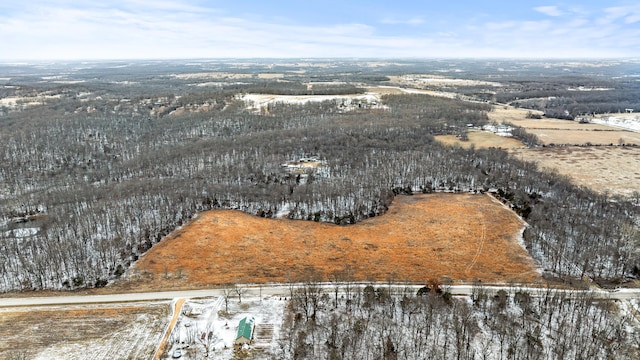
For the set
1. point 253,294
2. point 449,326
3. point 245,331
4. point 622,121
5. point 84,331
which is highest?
point 622,121

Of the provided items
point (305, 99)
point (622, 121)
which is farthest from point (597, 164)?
point (305, 99)

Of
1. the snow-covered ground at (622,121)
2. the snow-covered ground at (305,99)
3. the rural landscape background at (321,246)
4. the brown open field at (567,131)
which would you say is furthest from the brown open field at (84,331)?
the snow-covered ground at (622,121)

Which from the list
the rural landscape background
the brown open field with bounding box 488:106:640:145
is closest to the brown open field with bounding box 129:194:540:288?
the rural landscape background

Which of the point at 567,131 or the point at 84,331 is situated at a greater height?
the point at 567,131

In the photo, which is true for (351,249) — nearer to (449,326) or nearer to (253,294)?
(253,294)

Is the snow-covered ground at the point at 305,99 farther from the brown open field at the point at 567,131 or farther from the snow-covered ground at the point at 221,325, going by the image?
the snow-covered ground at the point at 221,325

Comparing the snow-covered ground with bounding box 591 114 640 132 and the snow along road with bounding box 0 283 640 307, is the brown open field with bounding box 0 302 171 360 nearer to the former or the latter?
the snow along road with bounding box 0 283 640 307

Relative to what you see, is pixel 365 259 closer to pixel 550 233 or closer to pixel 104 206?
pixel 550 233

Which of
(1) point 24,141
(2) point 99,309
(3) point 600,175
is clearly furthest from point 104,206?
(3) point 600,175
